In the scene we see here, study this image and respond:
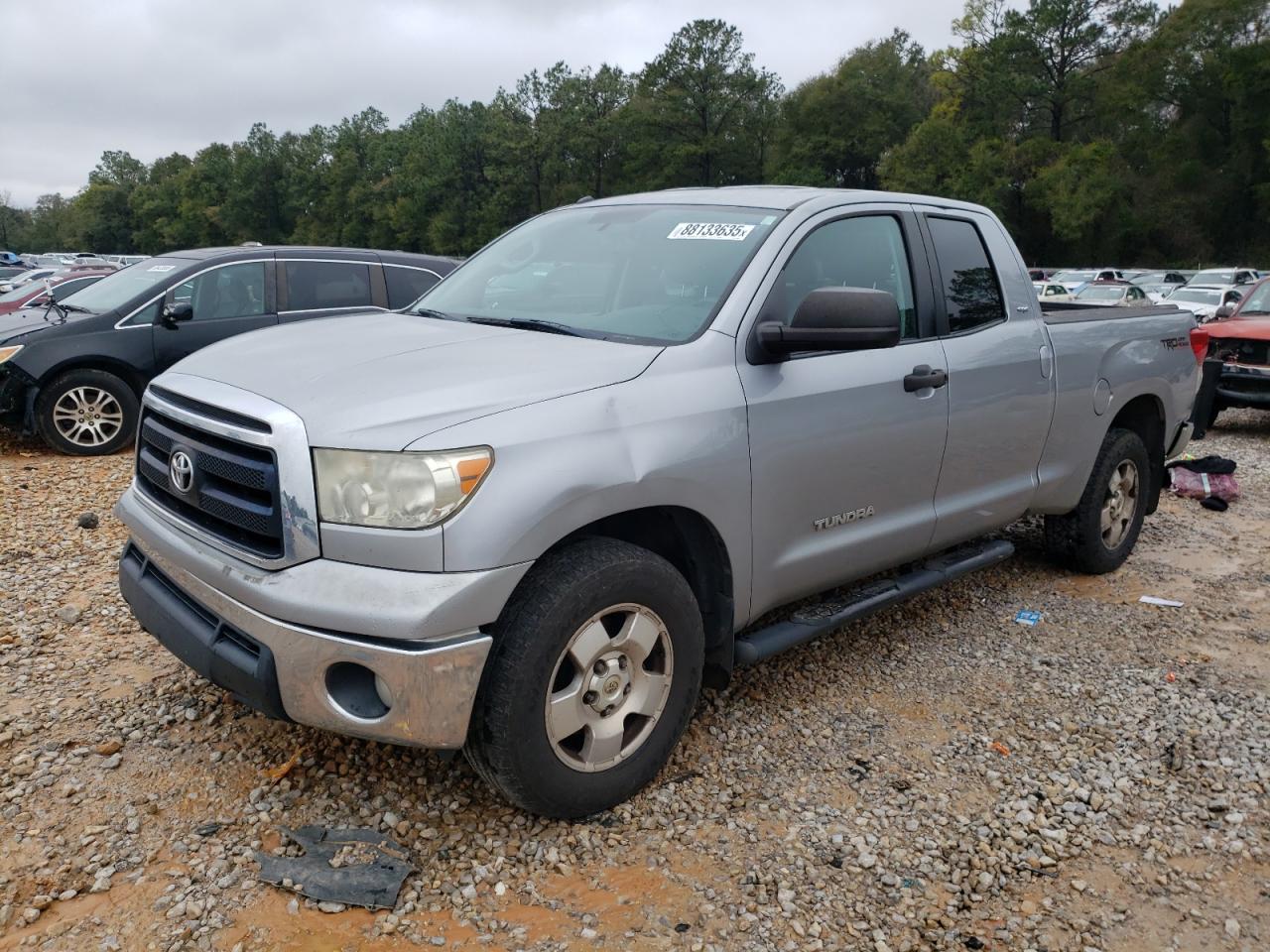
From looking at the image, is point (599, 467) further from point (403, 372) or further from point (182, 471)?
point (182, 471)

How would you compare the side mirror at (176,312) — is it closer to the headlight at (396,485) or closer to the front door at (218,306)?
the front door at (218,306)

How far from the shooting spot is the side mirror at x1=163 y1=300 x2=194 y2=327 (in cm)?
810

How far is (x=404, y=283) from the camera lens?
910cm

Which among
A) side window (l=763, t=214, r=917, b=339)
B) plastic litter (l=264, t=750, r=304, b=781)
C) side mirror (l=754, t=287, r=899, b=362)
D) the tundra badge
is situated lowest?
plastic litter (l=264, t=750, r=304, b=781)

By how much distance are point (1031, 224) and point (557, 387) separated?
58.4 m

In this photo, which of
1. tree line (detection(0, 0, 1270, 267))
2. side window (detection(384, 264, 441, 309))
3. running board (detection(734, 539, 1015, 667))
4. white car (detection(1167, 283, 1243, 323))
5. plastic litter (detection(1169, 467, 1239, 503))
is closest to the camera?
running board (detection(734, 539, 1015, 667))

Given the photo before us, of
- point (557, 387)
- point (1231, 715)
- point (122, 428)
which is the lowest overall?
point (1231, 715)

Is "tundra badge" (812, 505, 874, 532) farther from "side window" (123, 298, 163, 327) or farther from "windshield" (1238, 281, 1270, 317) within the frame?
"windshield" (1238, 281, 1270, 317)

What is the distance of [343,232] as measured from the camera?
85.4 m

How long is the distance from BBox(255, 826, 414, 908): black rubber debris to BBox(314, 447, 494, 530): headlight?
99 centimetres

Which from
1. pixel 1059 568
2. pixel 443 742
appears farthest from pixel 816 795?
pixel 1059 568

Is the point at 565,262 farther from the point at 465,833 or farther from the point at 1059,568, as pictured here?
the point at 1059,568

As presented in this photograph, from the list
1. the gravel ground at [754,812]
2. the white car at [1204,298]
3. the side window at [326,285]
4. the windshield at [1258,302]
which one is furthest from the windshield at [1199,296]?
the gravel ground at [754,812]

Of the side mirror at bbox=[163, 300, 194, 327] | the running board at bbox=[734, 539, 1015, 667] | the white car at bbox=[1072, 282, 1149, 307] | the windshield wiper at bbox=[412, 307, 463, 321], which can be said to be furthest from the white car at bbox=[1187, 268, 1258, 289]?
the windshield wiper at bbox=[412, 307, 463, 321]
